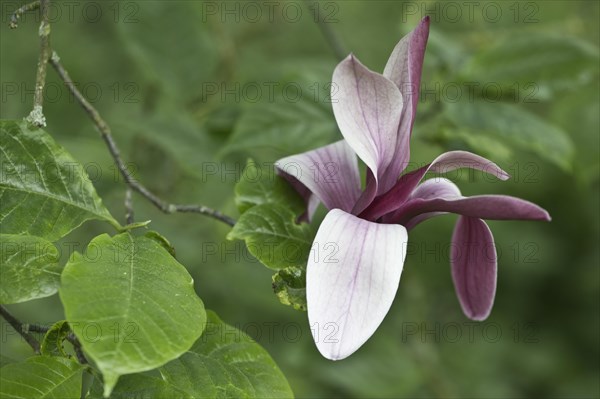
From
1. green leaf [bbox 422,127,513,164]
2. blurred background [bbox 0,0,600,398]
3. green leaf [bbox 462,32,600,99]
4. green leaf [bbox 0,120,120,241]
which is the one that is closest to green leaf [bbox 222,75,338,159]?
blurred background [bbox 0,0,600,398]

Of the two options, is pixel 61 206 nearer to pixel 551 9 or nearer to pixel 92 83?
pixel 92 83

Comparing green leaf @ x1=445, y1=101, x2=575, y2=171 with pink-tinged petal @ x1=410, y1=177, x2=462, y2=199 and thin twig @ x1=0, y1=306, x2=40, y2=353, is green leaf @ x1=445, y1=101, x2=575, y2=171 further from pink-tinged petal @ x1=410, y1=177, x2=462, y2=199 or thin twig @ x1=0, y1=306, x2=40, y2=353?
thin twig @ x1=0, y1=306, x2=40, y2=353

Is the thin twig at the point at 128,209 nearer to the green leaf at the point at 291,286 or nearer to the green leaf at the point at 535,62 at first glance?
the green leaf at the point at 291,286

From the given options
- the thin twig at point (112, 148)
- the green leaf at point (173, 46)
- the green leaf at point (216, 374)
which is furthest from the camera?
the green leaf at point (173, 46)

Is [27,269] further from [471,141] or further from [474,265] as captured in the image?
[471,141]

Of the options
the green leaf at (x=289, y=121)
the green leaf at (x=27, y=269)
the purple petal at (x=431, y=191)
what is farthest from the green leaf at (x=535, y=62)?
the green leaf at (x=27, y=269)

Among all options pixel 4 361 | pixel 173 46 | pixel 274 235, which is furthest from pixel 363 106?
pixel 173 46

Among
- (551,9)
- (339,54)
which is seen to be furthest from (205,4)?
(551,9)
